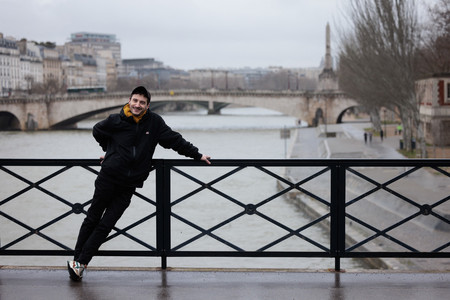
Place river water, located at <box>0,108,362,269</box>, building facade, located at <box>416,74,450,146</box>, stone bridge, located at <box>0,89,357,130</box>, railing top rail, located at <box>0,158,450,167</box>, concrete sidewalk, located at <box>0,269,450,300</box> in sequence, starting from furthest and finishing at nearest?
stone bridge, located at <box>0,89,357,130</box> → building facade, located at <box>416,74,450,146</box> → river water, located at <box>0,108,362,269</box> → railing top rail, located at <box>0,158,450,167</box> → concrete sidewalk, located at <box>0,269,450,300</box>

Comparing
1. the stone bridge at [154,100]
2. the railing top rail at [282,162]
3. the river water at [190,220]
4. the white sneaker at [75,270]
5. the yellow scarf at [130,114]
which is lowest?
the river water at [190,220]

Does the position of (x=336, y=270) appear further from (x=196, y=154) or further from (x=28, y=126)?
(x=28, y=126)

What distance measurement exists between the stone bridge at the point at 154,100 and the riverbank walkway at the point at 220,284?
6073 centimetres

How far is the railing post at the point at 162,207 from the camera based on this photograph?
514 cm

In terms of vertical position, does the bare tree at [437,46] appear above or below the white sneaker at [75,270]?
above

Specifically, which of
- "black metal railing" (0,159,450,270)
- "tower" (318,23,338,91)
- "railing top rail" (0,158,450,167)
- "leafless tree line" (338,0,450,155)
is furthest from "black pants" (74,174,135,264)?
"tower" (318,23,338,91)

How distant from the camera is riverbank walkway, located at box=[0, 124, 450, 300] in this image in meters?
4.62

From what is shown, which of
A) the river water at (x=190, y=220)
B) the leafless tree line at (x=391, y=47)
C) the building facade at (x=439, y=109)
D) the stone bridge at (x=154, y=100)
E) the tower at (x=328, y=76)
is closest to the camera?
the river water at (x=190, y=220)

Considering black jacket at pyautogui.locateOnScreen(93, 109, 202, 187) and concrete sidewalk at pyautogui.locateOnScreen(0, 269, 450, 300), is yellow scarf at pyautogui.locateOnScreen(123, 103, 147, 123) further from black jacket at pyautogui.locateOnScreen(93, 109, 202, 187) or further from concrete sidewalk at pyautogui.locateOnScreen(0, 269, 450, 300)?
concrete sidewalk at pyautogui.locateOnScreen(0, 269, 450, 300)

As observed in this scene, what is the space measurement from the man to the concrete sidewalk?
8.4 inches

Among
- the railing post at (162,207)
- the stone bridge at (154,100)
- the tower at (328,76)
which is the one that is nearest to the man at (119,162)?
the railing post at (162,207)

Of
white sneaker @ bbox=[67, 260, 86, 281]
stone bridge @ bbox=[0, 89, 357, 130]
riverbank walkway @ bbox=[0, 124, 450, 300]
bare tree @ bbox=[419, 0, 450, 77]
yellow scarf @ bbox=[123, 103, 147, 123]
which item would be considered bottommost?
stone bridge @ bbox=[0, 89, 357, 130]

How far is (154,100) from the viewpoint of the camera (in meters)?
68.2

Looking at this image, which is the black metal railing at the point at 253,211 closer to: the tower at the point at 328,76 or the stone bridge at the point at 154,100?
the stone bridge at the point at 154,100
